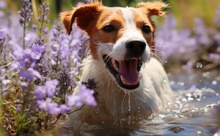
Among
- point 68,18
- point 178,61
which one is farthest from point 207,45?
point 68,18

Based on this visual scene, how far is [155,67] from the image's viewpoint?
6.53m

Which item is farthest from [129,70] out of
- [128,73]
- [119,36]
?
[119,36]

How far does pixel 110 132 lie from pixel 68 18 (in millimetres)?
1309

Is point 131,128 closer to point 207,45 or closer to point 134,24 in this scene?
point 134,24

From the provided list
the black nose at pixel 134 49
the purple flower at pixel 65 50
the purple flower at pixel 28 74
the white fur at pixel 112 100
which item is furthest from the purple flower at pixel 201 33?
the purple flower at pixel 28 74

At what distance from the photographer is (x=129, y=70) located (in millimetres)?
4832

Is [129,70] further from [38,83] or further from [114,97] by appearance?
[38,83]

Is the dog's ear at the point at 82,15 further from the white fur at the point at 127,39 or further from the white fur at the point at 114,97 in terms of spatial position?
Answer: the white fur at the point at 127,39

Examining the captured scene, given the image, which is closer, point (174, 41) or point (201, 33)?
point (201, 33)

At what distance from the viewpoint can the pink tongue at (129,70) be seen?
15.7 feet

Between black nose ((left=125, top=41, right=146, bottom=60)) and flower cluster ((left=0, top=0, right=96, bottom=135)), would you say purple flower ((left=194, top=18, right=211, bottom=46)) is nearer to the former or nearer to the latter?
flower cluster ((left=0, top=0, right=96, bottom=135))

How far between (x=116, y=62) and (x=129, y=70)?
16 centimetres

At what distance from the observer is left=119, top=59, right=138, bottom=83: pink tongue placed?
4.79 m

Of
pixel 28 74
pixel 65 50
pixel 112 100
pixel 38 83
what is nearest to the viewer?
pixel 28 74
